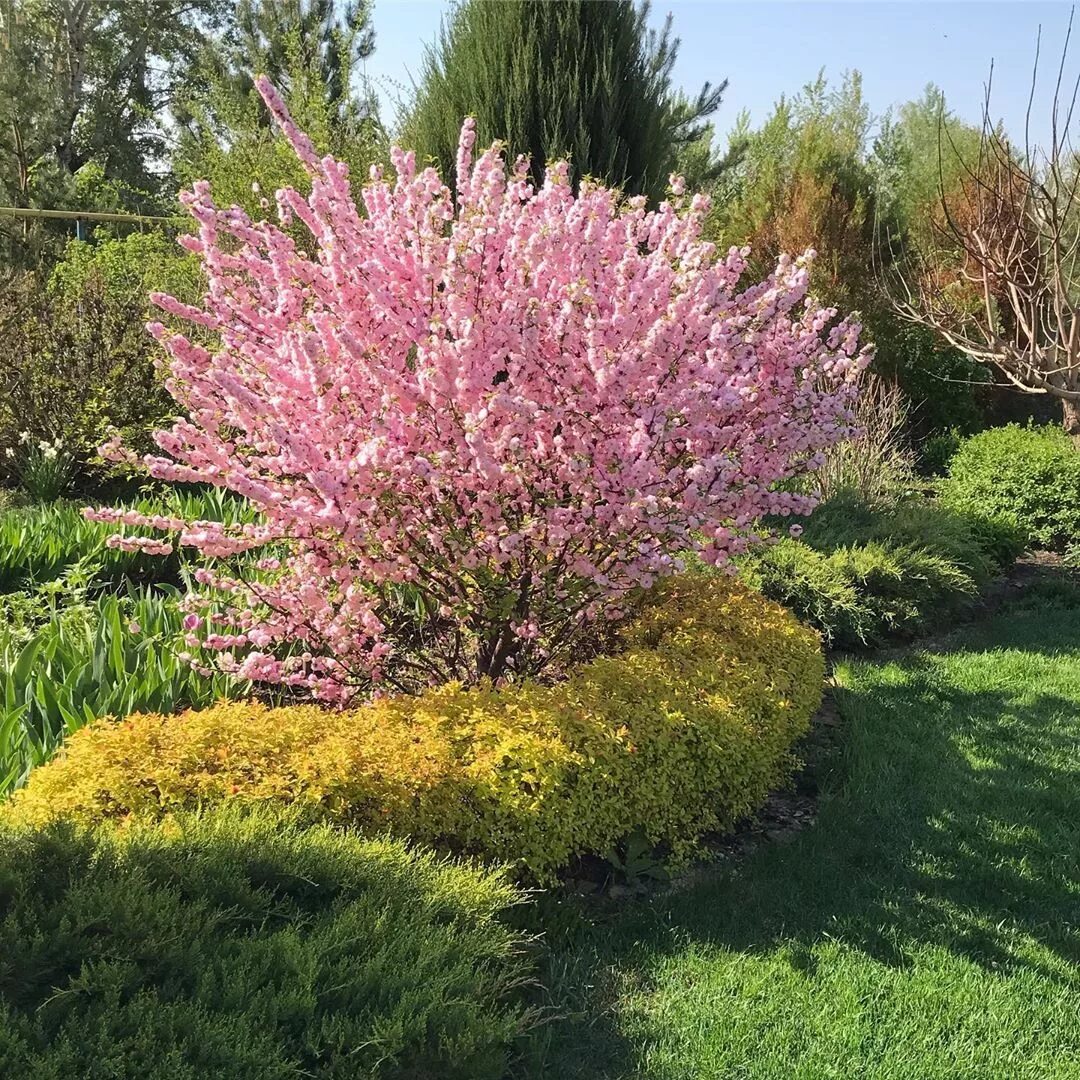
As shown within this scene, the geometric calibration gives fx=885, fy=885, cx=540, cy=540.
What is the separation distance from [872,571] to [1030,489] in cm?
285

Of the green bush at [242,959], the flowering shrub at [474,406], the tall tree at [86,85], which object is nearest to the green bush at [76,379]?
the flowering shrub at [474,406]

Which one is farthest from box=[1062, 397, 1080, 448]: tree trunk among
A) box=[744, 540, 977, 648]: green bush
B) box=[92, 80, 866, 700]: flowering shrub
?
box=[92, 80, 866, 700]: flowering shrub

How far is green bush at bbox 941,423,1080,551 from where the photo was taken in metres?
7.46

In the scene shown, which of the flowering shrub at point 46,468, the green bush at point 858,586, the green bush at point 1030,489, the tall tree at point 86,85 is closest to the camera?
the green bush at point 858,586

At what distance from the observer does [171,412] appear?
8.02 m

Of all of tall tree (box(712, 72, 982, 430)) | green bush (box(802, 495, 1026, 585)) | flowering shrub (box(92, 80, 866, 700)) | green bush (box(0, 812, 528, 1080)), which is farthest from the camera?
tall tree (box(712, 72, 982, 430))

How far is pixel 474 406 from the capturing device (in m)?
2.95

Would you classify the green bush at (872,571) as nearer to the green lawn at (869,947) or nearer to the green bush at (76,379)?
the green lawn at (869,947)

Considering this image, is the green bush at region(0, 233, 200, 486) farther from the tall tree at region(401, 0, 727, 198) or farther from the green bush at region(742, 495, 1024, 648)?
the green bush at region(742, 495, 1024, 648)

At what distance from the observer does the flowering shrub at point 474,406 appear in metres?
2.91

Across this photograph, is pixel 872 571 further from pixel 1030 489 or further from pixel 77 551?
pixel 77 551

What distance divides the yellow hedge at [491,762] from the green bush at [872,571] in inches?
78.3

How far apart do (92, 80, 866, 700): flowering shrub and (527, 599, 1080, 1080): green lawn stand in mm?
1200

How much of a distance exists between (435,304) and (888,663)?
368 cm
